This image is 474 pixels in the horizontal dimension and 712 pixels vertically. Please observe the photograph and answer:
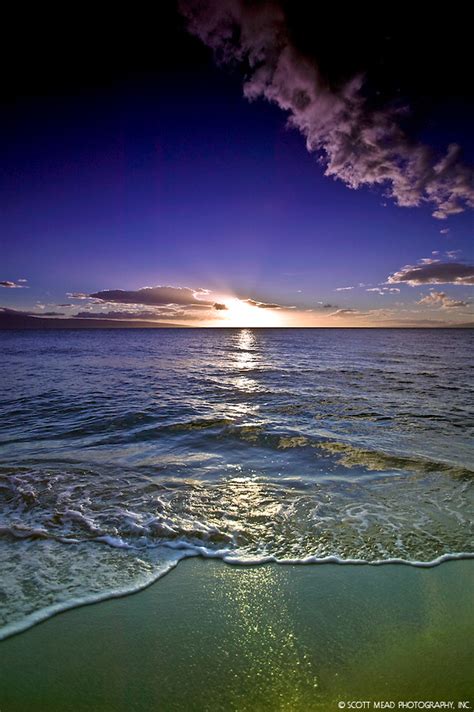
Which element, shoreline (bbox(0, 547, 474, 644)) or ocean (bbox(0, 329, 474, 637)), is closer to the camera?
shoreline (bbox(0, 547, 474, 644))

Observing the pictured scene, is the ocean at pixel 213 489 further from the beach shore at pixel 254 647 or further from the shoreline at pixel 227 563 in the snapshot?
the beach shore at pixel 254 647

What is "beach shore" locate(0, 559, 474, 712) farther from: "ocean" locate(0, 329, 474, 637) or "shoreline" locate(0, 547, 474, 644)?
"ocean" locate(0, 329, 474, 637)

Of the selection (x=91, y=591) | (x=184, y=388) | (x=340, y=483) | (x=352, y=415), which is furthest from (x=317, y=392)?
(x=91, y=591)

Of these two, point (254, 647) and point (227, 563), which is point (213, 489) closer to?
point (227, 563)

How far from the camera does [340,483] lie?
6379mm

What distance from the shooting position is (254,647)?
2781 millimetres

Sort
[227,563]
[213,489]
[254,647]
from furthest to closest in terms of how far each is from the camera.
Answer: [213,489] → [227,563] → [254,647]

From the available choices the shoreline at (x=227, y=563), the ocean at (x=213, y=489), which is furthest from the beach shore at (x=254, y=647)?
the ocean at (x=213, y=489)

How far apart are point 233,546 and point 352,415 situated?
29.1ft

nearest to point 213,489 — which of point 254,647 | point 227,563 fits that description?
point 227,563

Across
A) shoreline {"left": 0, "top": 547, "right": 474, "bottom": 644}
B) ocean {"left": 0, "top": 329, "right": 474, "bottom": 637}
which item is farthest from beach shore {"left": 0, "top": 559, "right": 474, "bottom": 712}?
ocean {"left": 0, "top": 329, "right": 474, "bottom": 637}

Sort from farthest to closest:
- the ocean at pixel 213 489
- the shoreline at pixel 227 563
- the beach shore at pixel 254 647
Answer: the ocean at pixel 213 489 → the shoreline at pixel 227 563 → the beach shore at pixel 254 647

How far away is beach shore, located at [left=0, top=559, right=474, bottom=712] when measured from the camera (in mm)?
2406

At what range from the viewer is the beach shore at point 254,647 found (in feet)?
7.89
